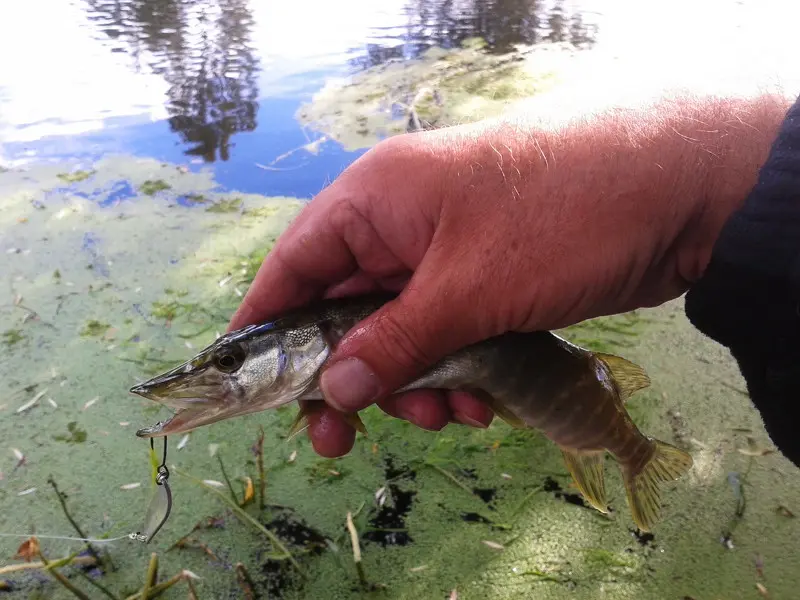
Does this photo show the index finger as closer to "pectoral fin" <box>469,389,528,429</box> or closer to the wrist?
"pectoral fin" <box>469,389,528,429</box>

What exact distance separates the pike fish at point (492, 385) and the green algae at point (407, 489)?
236 mm

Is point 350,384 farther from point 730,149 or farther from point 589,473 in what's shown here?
point 730,149

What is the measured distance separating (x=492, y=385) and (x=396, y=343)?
0.51m

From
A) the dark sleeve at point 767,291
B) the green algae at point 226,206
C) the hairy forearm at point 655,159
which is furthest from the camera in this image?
the green algae at point 226,206

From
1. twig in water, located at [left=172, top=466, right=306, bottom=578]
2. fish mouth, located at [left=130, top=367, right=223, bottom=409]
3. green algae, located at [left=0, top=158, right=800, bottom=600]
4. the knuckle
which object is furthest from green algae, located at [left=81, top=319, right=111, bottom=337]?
the knuckle

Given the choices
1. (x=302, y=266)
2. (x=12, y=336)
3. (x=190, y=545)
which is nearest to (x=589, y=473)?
(x=302, y=266)

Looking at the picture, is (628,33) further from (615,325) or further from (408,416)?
(408,416)

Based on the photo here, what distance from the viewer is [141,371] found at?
10.3 feet

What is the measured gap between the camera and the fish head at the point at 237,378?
1.66m

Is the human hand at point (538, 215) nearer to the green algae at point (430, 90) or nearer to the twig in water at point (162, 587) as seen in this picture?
the twig in water at point (162, 587)

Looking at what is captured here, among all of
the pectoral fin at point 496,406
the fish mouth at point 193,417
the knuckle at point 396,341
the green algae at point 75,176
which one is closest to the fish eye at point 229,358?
the fish mouth at point 193,417

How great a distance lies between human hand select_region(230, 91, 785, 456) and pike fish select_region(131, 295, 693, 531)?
0.56 ft

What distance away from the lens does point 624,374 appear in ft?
7.14

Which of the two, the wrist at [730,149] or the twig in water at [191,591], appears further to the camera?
the twig in water at [191,591]
